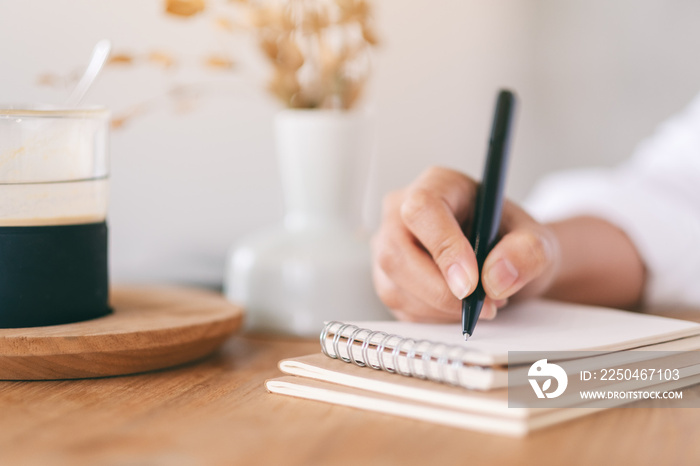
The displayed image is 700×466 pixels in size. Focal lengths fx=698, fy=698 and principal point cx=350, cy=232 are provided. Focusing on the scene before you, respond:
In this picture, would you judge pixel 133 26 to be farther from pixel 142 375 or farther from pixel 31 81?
pixel 142 375

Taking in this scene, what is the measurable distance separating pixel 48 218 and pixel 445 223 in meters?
0.31

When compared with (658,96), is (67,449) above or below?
below

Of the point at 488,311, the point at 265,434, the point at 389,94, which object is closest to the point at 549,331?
the point at 488,311

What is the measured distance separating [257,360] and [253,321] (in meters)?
0.14

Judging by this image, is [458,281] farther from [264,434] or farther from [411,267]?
[264,434]

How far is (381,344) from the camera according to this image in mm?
475

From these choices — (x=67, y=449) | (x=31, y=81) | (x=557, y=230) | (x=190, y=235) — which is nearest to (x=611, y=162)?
(x=557, y=230)

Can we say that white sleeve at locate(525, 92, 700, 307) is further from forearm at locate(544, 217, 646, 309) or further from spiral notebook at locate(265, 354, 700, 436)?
spiral notebook at locate(265, 354, 700, 436)

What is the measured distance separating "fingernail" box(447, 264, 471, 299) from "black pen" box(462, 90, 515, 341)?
3 cm

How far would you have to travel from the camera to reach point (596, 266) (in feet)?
2.72

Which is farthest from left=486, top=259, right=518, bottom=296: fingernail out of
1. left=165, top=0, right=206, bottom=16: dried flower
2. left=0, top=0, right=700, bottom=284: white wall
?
left=0, top=0, right=700, bottom=284: white wall

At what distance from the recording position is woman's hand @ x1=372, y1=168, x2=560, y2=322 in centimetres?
53

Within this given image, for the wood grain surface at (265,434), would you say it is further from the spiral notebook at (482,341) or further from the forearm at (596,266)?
the forearm at (596,266)

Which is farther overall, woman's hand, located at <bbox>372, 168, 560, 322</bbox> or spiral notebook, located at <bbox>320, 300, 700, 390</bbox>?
woman's hand, located at <bbox>372, 168, 560, 322</bbox>
